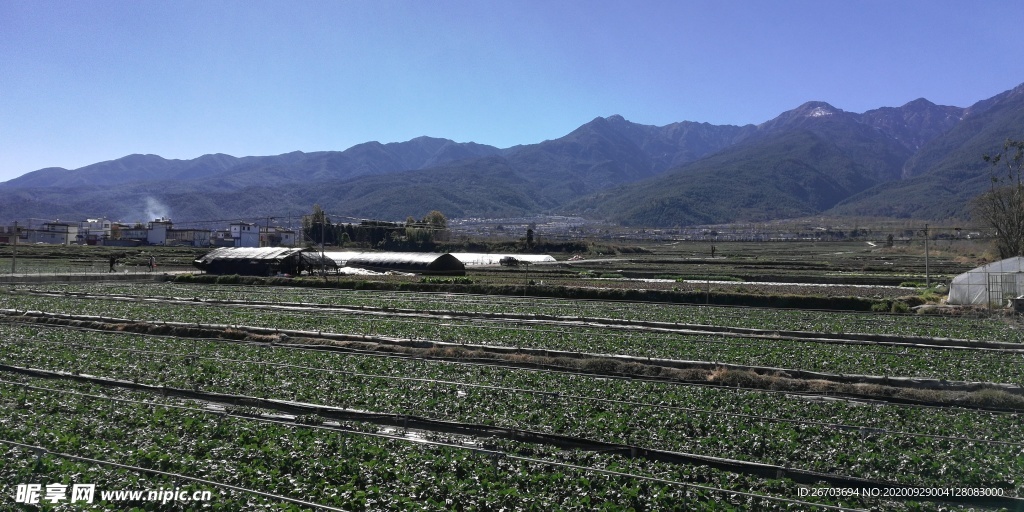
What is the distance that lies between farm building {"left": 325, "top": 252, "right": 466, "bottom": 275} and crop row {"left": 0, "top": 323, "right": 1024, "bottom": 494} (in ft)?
150

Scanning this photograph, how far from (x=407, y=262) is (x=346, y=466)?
2441 inches

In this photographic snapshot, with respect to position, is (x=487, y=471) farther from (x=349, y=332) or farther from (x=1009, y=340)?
(x=1009, y=340)

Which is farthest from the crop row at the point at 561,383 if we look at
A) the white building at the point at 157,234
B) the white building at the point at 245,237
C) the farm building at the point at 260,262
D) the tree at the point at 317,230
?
the white building at the point at 157,234

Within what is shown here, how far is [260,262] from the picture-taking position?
2387 inches

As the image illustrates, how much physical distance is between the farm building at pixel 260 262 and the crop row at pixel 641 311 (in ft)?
35.2

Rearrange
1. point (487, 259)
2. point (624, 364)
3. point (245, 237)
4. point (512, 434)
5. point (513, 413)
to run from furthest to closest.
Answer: point (245, 237)
point (487, 259)
point (624, 364)
point (513, 413)
point (512, 434)

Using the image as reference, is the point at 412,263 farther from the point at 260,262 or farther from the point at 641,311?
the point at 641,311

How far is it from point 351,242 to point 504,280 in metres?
75.7

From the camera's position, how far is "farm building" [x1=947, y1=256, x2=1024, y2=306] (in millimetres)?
38562

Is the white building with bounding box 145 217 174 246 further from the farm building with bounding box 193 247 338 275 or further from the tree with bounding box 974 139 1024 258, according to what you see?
the tree with bounding box 974 139 1024 258

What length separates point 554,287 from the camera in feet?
153

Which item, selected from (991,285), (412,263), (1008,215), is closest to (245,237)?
(412,263)

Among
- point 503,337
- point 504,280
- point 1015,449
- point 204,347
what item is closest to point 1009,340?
point 1015,449

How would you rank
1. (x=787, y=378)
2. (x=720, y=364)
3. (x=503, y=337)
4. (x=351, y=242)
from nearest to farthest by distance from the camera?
(x=787, y=378) → (x=720, y=364) → (x=503, y=337) → (x=351, y=242)
